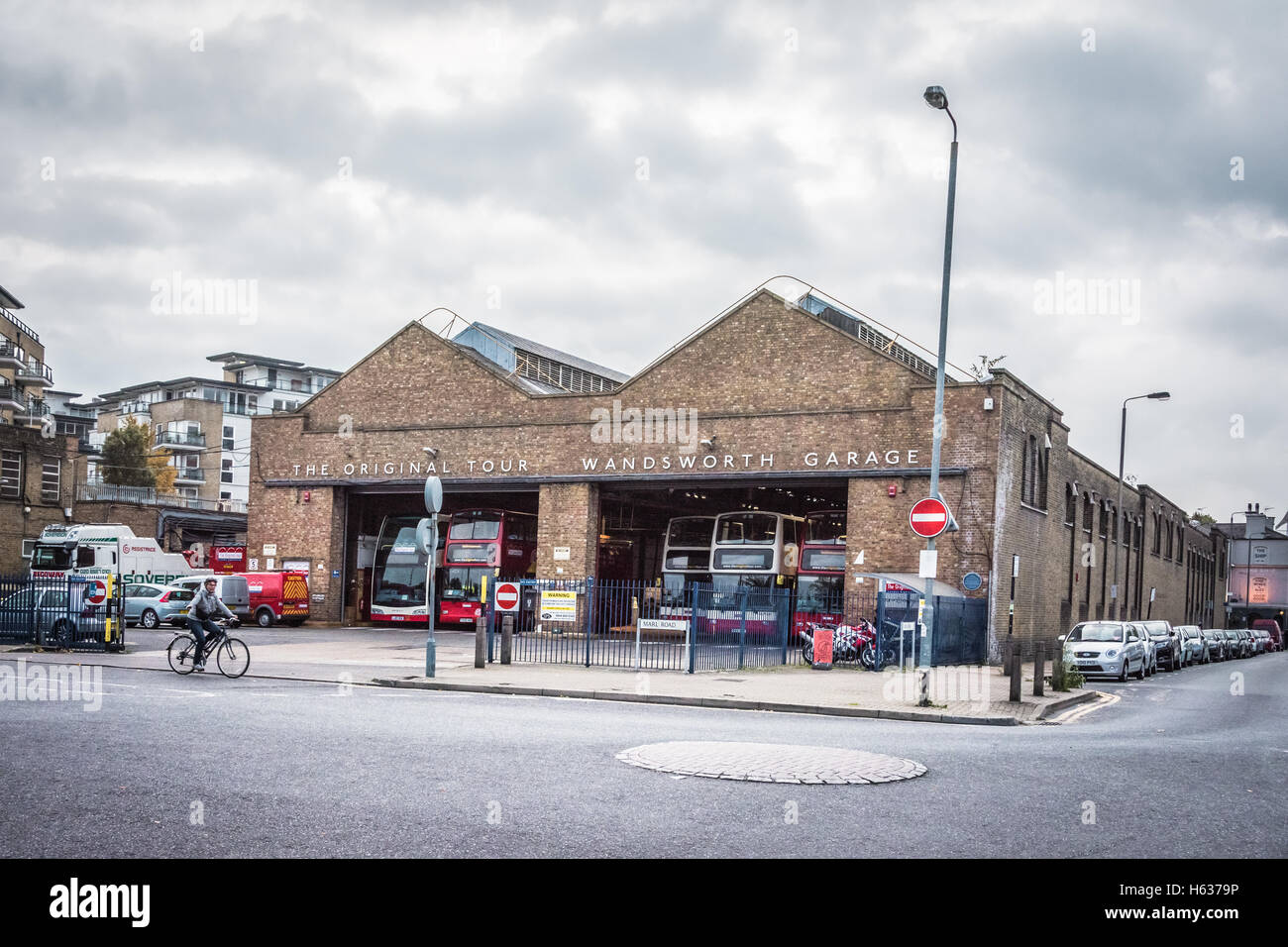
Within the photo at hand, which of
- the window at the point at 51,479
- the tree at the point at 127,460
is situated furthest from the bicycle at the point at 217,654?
the tree at the point at 127,460

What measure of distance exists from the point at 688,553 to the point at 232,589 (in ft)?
51.7

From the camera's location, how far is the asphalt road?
22.5 feet

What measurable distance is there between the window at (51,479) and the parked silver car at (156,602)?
74.8 feet

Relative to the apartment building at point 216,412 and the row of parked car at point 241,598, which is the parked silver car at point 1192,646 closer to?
the row of parked car at point 241,598

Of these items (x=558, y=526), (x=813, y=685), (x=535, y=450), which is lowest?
(x=813, y=685)

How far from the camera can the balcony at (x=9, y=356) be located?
6309 centimetres

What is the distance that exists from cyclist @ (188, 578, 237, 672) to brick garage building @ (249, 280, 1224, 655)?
675 inches

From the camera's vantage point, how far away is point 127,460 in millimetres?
78938

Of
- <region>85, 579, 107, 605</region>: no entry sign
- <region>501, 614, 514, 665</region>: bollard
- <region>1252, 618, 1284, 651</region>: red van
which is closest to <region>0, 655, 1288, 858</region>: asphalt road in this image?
<region>501, 614, 514, 665</region>: bollard

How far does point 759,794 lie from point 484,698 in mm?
8554

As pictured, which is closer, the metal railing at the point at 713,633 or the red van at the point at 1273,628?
the metal railing at the point at 713,633
